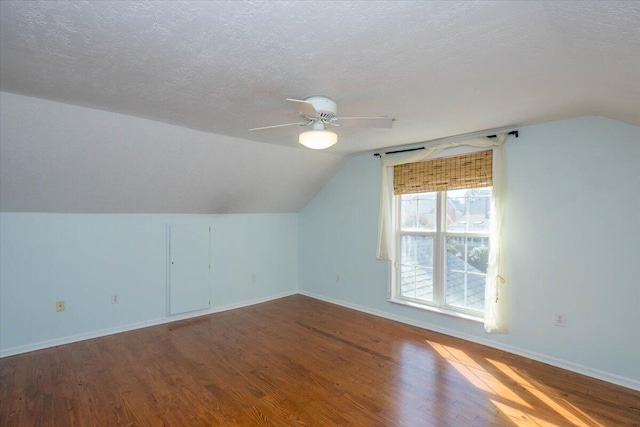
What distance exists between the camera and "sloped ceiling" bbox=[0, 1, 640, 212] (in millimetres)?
1369

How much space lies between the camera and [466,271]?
386cm

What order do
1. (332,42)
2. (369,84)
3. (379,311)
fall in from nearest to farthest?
(332,42) → (369,84) → (379,311)

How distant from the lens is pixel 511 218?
341cm

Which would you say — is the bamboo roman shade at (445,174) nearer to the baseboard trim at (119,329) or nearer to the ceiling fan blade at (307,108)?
the ceiling fan blade at (307,108)

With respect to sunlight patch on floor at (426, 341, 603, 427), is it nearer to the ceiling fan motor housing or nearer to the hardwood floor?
the hardwood floor

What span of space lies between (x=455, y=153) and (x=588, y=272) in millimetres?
1762

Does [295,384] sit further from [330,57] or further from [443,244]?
[330,57]

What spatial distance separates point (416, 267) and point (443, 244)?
0.53 metres

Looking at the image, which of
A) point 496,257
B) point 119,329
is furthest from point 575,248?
point 119,329

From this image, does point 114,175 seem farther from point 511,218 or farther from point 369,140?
point 511,218

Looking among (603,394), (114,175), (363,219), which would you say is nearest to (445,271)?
(363,219)

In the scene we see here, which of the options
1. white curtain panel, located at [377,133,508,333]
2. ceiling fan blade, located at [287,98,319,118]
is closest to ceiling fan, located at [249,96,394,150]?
ceiling fan blade, located at [287,98,319,118]

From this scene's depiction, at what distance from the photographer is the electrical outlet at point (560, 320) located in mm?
3062

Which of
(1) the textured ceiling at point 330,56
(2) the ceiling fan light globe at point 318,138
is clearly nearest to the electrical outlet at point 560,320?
(1) the textured ceiling at point 330,56
